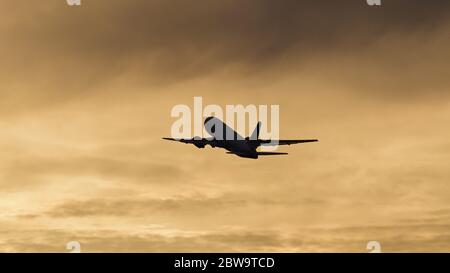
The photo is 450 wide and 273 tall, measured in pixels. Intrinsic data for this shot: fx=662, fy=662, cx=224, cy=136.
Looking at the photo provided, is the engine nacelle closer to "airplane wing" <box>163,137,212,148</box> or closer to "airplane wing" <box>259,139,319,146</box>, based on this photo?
"airplane wing" <box>163,137,212,148</box>

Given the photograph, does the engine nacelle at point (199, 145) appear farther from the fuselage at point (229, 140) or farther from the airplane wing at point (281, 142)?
the airplane wing at point (281, 142)

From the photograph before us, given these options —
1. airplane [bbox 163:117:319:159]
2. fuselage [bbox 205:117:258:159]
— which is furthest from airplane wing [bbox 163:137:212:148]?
fuselage [bbox 205:117:258:159]

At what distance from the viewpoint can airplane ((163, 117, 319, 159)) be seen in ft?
569

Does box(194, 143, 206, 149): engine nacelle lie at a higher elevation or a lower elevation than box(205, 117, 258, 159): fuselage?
lower

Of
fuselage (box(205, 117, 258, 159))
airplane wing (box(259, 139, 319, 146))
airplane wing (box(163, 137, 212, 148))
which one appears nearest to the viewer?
airplane wing (box(259, 139, 319, 146))

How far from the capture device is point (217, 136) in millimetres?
184250

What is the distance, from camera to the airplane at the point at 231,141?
17338cm

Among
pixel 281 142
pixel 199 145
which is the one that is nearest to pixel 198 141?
pixel 199 145

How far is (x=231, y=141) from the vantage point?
182 meters

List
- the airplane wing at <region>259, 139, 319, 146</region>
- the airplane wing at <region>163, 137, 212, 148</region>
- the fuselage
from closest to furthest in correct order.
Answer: the airplane wing at <region>259, 139, 319, 146</region>
the airplane wing at <region>163, 137, 212, 148</region>
the fuselage

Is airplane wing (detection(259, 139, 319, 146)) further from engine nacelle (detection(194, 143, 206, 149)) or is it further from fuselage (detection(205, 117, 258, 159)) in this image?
engine nacelle (detection(194, 143, 206, 149))

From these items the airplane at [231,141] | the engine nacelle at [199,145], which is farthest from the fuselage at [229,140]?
the engine nacelle at [199,145]

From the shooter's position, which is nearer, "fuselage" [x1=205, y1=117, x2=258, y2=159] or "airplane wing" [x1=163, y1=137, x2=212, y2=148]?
"airplane wing" [x1=163, y1=137, x2=212, y2=148]
